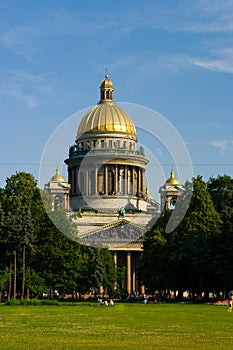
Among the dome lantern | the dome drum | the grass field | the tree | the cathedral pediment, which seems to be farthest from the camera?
the dome lantern

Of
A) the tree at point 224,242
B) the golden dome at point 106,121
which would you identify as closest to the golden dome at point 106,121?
the golden dome at point 106,121

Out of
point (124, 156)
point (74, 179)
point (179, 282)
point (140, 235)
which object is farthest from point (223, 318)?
point (74, 179)

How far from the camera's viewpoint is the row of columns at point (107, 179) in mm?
141000

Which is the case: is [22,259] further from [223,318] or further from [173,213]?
[223,318]

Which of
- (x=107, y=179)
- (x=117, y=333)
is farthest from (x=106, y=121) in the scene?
(x=117, y=333)

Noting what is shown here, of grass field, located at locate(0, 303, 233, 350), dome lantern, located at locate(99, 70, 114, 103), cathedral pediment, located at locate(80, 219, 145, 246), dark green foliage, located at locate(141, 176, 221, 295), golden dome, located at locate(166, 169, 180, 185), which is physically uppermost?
dome lantern, located at locate(99, 70, 114, 103)

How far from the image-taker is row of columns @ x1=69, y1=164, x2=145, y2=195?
141 meters

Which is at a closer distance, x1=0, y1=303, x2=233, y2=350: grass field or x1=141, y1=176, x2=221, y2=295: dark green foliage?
x1=0, y1=303, x2=233, y2=350: grass field

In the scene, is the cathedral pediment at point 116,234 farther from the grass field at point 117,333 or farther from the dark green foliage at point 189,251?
the grass field at point 117,333

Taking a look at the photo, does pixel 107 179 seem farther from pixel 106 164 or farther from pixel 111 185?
pixel 106 164

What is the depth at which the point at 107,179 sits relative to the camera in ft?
470

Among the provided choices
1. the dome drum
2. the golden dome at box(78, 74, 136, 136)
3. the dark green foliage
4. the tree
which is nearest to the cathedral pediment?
the dome drum

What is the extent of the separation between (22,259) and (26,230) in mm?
4244

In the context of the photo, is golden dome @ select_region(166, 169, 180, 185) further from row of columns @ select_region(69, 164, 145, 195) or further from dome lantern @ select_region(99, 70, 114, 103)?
dome lantern @ select_region(99, 70, 114, 103)
